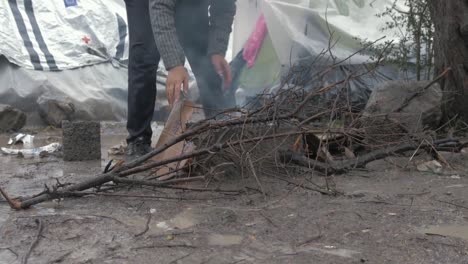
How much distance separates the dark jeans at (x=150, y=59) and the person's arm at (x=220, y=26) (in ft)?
0.18

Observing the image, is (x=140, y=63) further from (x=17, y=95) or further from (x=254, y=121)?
(x=17, y=95)

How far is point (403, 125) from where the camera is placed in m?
3.07

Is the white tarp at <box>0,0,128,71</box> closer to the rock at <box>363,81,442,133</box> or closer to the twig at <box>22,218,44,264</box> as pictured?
the rock at <box>363,81,442,133</box>

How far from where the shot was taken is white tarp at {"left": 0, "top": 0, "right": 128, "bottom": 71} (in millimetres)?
5645

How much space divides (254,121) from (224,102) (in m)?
1.08

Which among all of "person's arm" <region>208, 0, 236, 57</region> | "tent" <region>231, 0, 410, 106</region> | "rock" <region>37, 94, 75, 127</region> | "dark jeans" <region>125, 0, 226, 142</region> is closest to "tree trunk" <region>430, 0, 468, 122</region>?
"person's arm" <region>208, 0, 236, 57</region>

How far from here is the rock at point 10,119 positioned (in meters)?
4.88

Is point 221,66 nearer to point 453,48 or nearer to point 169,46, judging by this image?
Result: point 169,46

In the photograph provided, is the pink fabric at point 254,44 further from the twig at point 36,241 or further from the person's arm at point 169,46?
the twig at point 36,241

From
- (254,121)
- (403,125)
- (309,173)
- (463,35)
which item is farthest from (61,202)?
(463,35)

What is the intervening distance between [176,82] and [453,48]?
63.9 inches

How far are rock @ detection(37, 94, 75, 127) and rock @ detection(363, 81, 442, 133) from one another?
109 inches

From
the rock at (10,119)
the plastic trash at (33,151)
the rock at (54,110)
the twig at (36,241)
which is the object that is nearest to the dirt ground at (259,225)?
the twig at (36,241)

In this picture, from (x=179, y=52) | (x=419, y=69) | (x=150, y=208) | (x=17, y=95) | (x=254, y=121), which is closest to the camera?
(x=150, y=208)
